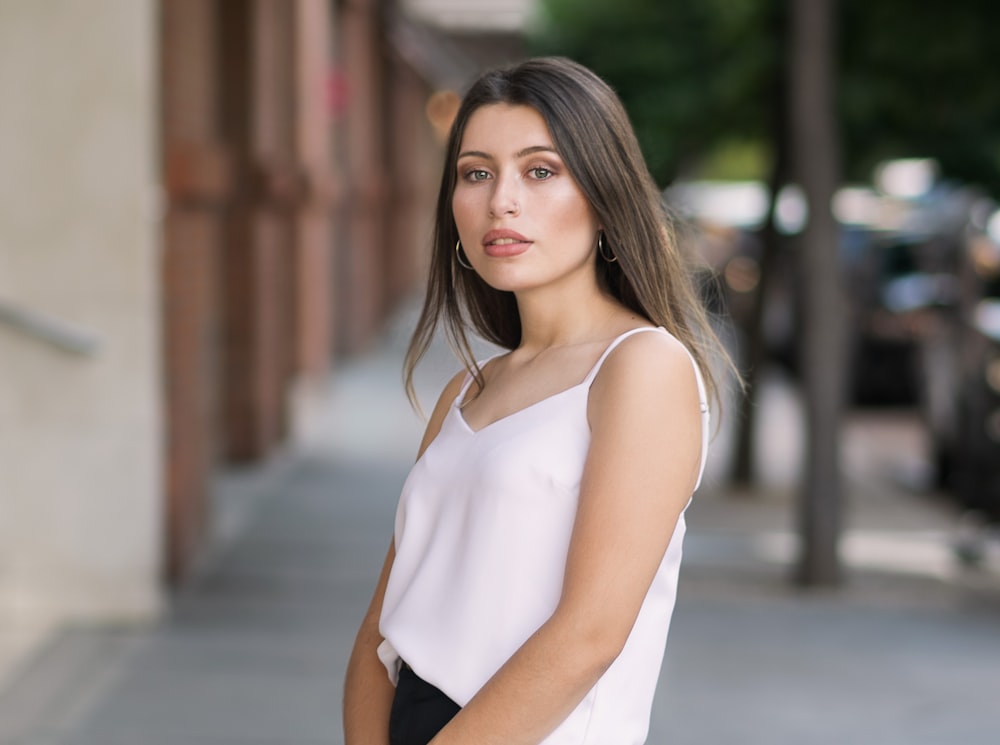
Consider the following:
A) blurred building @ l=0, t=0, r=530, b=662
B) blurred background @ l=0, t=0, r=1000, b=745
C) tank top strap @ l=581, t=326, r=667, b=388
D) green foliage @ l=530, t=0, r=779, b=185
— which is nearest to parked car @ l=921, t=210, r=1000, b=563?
blurred background @ l=0, t=0, r=1000, b=745

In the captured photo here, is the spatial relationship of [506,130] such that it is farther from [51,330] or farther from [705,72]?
[705,72]

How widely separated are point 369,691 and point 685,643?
437cm

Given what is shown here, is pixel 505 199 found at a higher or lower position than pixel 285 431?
higher

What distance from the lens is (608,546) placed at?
1886 millimetres

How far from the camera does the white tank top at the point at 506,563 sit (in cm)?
196

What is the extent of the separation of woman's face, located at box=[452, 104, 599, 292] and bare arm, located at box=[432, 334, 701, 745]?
8.9 inches

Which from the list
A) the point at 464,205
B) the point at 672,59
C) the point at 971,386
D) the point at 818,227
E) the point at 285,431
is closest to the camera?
the point at 464,205

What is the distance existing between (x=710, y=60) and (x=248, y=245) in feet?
35.7

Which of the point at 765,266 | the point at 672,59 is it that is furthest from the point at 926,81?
the point at 672,59

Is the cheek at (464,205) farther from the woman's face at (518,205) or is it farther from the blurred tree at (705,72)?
the blurred tree at (705,72)

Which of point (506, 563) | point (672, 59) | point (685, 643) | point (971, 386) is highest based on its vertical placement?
point (672, 59)

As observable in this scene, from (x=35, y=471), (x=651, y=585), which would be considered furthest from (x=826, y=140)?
(x=651, y=585)

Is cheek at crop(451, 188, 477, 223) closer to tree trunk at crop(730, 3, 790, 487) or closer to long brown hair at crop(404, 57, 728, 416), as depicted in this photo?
long brown hair at crop(404, 57, 728, 416)

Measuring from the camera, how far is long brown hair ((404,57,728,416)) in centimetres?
205
